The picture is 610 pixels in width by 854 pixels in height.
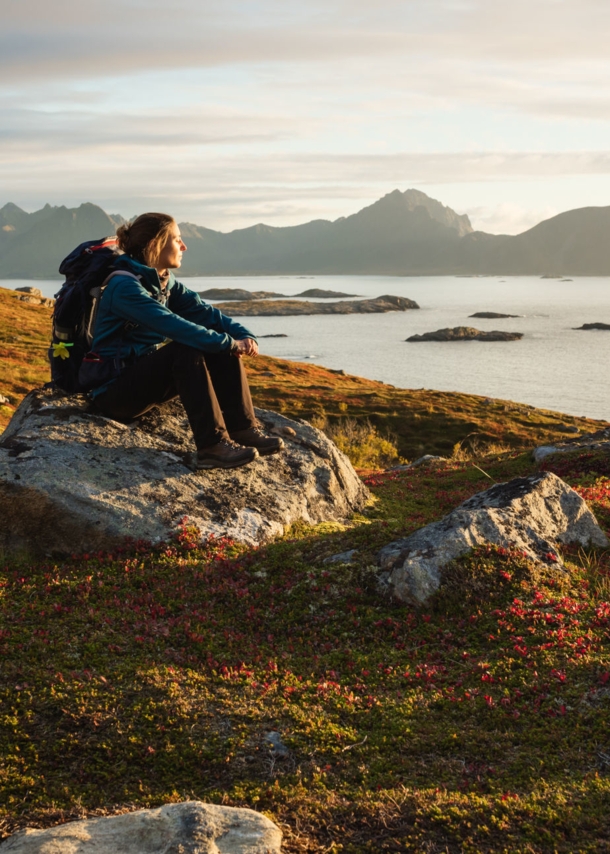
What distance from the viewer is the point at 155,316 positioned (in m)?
9.09

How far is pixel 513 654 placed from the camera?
6.99m

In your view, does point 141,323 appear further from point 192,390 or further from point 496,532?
point 496,532

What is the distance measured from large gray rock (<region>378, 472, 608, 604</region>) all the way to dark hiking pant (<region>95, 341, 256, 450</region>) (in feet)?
9.62

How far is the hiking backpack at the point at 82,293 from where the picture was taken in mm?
9672

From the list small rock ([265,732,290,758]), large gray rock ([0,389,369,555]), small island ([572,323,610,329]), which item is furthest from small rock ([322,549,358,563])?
small island ([572,323,610,329])

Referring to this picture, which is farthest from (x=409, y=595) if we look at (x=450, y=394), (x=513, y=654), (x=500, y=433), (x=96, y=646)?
(x=450, y=394)

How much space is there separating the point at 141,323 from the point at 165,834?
6421 mm

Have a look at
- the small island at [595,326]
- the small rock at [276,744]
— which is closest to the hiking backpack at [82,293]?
the small rock at [276,744]

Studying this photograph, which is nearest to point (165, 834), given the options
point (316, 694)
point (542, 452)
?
point (316, 694)

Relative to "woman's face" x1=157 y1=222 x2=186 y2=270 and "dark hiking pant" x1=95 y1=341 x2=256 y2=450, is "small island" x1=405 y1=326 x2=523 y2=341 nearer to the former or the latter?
"dark hiking pant" x1=95 y1=341 x2=256 y2=450

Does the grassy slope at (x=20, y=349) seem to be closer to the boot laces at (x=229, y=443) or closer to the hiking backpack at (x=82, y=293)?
the hiking backpack at (x=82, y=293)

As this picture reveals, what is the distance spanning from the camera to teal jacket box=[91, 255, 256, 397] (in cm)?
910

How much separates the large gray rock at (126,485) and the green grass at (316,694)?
43 centimetres

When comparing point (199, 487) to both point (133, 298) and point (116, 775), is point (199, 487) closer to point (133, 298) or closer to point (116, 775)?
point (133, 298)
